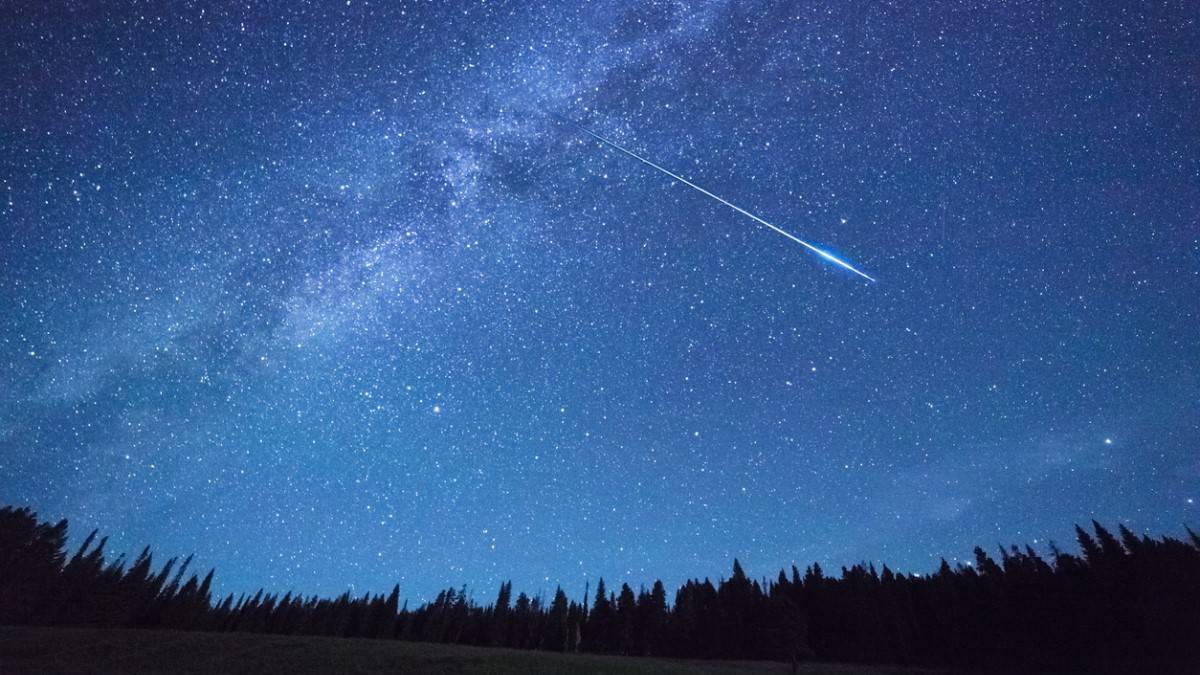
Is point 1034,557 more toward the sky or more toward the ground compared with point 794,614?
more toward the sky

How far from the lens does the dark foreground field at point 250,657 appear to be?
134 ft

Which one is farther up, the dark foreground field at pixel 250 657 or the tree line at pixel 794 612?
the tree line at pixel 794 612

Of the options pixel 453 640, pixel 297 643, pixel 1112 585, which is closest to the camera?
pixel 297 643

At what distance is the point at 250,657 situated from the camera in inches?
1781

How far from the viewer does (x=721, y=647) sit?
273ft

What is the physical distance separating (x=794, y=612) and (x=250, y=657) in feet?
171

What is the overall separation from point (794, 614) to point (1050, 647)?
91.6 feet

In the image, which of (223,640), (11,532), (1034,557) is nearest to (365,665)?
(223,640)

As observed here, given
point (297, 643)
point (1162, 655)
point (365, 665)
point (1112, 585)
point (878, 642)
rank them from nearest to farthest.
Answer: point (365, 665) < point (297, 643) < point (1162, 655) < point (1112, 585) < point (878, 642)

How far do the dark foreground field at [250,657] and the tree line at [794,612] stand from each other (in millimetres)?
22276

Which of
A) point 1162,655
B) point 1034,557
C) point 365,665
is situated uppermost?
point 1034,557

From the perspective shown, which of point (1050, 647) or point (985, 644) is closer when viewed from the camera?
→ point (1050, 647)

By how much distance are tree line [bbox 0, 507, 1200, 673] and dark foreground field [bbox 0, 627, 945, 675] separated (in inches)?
877

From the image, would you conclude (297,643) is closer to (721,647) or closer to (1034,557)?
(721,647)
